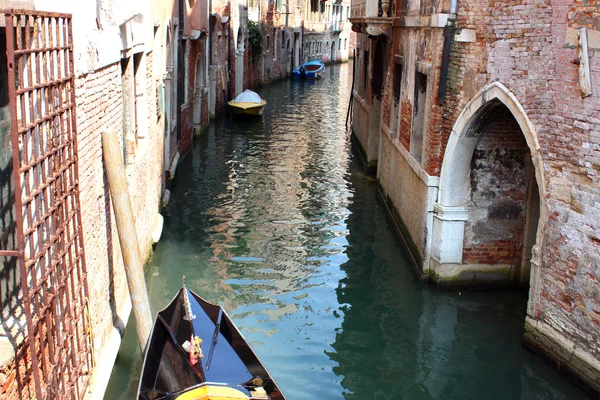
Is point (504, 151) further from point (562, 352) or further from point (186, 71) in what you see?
point (186, 71)

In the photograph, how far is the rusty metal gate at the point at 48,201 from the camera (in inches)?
140

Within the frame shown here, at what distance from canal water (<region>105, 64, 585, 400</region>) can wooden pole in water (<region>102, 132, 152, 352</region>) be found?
0.36m

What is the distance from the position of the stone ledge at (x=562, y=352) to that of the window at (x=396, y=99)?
5.07 metres

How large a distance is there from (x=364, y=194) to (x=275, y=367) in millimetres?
6405

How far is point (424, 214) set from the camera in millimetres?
8359

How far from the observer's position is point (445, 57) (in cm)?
783

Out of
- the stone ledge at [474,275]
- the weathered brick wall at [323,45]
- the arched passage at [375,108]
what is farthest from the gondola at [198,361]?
the weathered brick wall at [323,45]

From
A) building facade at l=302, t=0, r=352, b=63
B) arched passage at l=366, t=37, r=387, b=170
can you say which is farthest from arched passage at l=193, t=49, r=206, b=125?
building facade at l=302, t=0, r=352, b=63

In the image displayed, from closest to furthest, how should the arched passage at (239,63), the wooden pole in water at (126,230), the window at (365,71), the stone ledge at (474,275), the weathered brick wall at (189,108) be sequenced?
the wooden pole in water at (126,230), the stone ledge at (474,275), the weathered brick wall at (189,108), the window at (365,71), the arched passage at (239,63)

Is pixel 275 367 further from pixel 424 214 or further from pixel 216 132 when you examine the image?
pixel 216 132

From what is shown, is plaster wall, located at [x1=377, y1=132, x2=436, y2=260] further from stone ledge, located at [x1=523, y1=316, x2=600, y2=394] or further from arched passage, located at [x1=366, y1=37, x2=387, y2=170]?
stone ledge, located at [x1=523, y1=316, x2=600, y2=394]

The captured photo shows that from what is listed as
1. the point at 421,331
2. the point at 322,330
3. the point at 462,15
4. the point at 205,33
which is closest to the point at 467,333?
the point at 421,331

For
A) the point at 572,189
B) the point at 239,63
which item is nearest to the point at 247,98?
the point at 239,63

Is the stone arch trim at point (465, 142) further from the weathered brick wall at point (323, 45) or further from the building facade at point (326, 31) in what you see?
the weathered brick wall at point (323, 45)
